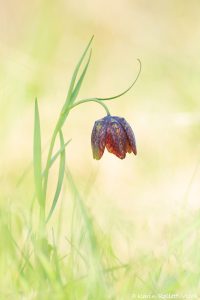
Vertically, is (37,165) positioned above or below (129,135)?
below

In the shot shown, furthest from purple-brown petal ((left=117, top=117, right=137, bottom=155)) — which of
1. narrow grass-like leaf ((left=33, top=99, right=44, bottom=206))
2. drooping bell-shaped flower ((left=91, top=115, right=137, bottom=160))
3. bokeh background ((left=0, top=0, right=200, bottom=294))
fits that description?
narrow grass-like leaf ((left=33, top=99, right=44, bottom=206))

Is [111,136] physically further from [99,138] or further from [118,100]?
[118,100]

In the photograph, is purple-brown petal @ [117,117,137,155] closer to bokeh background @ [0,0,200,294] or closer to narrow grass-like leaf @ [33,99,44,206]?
bokeh background @ [0,0,200,294]

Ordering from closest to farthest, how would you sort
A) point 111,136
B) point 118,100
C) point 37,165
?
point 37,165 → point 111,136 → point 118,100

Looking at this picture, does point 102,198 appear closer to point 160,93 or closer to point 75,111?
point 75,111

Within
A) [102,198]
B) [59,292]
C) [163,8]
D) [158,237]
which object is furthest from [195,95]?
[59,292]

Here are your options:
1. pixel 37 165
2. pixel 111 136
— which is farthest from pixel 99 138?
pixel 37 165

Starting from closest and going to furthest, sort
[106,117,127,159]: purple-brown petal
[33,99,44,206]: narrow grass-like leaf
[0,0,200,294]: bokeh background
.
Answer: [33,99,44,206]: narrow grass-like leaf
[106,117,127,159]: purple-brown petal
[0,0,200,294]: bokeh background
